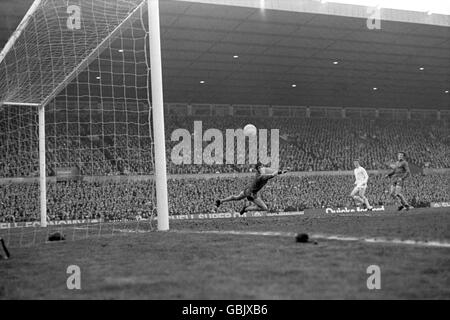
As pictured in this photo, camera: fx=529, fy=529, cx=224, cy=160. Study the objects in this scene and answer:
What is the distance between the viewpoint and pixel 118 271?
5969 millimetres

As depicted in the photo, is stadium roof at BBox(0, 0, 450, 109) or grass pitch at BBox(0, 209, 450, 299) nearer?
grass pitch at BBox(0, 209, 450, 299)

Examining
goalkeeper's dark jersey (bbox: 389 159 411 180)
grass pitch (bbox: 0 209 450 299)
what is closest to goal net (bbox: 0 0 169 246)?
grass pitch (bbox: 0 209 450 299)

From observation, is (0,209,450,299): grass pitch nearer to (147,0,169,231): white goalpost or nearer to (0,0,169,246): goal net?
(147,0,169,231): white goalpost

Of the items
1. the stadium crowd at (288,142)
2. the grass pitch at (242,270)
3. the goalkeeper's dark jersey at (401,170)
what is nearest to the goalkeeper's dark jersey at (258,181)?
the goalkeeper's dark jersey at (401,170)

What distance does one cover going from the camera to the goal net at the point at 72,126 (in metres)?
14.3

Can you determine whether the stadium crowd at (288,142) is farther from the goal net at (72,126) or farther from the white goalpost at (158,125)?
the white goalpost at (158,125)

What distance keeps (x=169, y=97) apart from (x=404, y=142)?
2160 cm

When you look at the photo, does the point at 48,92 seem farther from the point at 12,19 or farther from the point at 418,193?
the point at 418,193

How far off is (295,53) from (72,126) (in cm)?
1575

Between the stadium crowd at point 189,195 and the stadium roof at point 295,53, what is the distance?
24.3ft

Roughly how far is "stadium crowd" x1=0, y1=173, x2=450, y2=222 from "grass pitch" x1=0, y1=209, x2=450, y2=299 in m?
16.5

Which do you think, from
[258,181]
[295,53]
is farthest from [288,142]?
[258,181]

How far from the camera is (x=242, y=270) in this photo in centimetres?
554

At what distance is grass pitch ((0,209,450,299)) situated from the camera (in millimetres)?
4434
